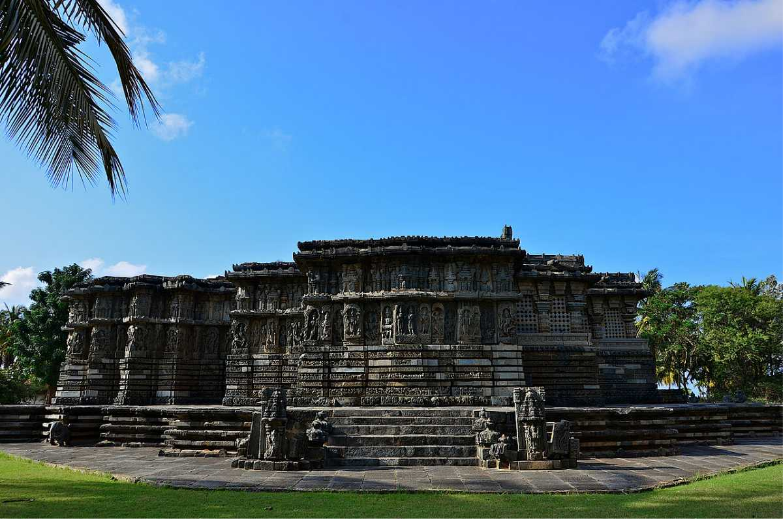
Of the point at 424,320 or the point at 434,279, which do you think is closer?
the point at 424,320

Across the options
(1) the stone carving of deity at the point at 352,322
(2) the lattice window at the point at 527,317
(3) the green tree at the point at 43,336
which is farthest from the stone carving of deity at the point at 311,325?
(3) the green tree at the point at 43,336

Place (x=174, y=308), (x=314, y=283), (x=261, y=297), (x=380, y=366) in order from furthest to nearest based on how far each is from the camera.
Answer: (x=174, y=308) < (x=261, y=297) < (x=314, y=283) < (x=380, y=366)

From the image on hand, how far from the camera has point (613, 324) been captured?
27.5 meters

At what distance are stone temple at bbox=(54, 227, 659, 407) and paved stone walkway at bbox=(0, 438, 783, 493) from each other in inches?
197

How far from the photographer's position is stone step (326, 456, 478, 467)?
1264 cm

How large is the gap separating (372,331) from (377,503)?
11832mm

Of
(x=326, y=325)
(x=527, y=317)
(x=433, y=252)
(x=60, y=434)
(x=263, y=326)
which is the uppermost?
(x=433, y=252)

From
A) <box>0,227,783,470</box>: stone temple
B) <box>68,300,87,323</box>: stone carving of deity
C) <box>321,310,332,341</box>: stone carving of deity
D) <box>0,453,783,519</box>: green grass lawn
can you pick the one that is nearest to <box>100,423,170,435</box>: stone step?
<box>0,227,783,470</box>: stone temple

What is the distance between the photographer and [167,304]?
30.6 meters

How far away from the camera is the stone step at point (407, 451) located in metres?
13.0

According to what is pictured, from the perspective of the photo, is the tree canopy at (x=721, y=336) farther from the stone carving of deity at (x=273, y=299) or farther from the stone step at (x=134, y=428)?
the stone step at (x=134, y=428)

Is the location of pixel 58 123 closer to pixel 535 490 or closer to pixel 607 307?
pixel 535 490

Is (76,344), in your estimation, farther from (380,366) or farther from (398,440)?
(398,440)

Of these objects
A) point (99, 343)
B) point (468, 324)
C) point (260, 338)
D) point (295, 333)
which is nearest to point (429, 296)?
point (468, 324)
